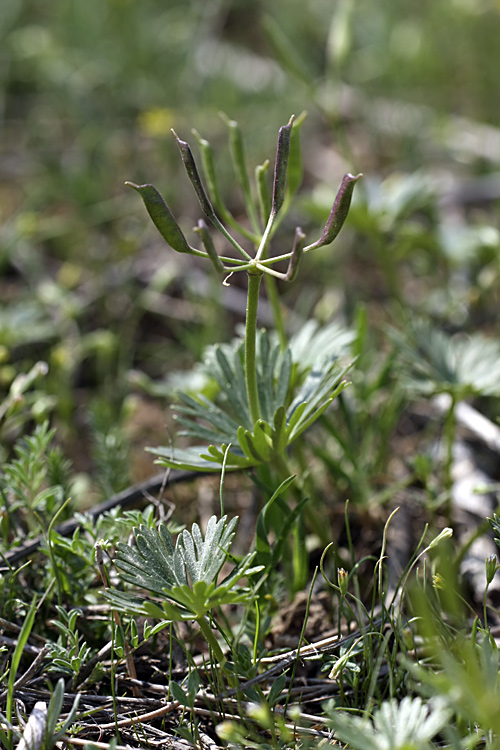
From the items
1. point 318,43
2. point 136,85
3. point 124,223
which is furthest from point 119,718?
point 318,43

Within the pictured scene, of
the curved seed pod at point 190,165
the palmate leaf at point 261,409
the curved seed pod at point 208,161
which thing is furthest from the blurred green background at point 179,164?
the curved seed pod at point 190,165

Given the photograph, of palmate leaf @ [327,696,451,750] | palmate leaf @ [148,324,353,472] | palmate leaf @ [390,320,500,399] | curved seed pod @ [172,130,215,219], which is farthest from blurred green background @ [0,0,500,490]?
palmate leaf @ [327,696,451,750]

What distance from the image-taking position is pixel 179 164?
3623 mm

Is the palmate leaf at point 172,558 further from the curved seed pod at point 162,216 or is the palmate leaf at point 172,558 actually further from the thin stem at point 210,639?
the curved seed pod at point 162,216

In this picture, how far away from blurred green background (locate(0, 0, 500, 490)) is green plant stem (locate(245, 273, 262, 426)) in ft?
2.08

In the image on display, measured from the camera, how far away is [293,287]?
3145 mm

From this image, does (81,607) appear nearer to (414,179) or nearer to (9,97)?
(414,179)

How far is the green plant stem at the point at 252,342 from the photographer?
1281 millimetres

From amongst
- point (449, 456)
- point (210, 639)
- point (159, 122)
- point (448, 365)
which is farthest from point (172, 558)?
point (159, 122)

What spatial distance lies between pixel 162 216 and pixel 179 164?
8.48 feet

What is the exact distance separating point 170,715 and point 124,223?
2438 mm

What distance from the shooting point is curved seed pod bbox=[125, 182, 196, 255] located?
3.84 ft

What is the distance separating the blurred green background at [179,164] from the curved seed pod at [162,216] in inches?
33.1

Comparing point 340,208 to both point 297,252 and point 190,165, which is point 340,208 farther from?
point 190,165
